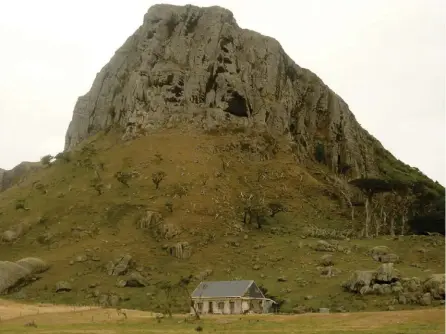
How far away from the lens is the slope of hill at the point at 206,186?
70375mm

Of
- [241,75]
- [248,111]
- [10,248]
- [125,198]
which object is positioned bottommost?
[10,248]

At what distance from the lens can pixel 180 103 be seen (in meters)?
109

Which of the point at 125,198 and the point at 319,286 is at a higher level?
the point at 125,198

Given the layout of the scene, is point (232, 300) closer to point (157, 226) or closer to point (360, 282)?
point (360, 282)

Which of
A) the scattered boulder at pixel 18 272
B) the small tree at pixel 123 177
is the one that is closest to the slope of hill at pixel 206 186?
the small tree at pixel 123 177

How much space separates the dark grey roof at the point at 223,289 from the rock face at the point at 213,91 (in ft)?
158

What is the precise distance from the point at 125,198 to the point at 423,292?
45.7 meters

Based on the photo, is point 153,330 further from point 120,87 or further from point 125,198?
point 120,87

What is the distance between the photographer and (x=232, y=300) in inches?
2354

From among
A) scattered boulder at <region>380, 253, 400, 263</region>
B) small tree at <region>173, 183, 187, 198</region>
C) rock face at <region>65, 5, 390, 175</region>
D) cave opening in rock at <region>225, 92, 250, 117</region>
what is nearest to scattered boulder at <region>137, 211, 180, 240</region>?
small tree at <region>173, 183, 187, 198</region>

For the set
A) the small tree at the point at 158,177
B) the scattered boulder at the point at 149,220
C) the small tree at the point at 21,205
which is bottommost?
the scattered boulder at the point at 149,220

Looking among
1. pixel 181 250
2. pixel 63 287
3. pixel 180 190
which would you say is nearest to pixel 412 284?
pixel 181 250

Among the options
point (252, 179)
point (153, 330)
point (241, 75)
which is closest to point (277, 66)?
point (241, 75)

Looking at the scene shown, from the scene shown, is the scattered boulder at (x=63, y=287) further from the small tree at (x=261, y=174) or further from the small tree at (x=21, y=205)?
the small tree at (x=261, y=174)
